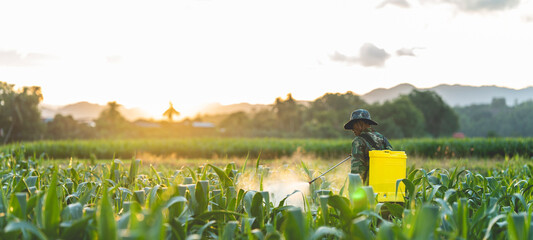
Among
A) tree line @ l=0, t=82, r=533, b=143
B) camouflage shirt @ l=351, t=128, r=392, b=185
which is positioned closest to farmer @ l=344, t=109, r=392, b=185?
camouflage shirt @ l=351, t=128, r=392, b=185

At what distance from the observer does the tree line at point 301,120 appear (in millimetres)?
54656

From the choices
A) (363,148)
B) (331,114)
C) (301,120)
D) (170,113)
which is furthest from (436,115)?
(363,148)

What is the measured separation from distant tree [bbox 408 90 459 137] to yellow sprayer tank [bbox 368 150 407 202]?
74508 millimetres

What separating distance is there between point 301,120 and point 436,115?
26643mm

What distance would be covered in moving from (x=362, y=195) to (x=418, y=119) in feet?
215

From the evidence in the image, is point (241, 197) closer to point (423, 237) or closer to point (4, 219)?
point (4, 219)

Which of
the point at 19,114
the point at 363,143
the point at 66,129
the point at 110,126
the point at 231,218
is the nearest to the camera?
the point at 231,218

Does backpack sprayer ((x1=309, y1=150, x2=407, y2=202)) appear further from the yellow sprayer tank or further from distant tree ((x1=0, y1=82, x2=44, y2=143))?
distant tree ((x1=0, y1=82, x2=44, y2=143))

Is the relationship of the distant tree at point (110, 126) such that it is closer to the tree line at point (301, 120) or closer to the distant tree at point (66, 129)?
the tree line at point (301, 120)

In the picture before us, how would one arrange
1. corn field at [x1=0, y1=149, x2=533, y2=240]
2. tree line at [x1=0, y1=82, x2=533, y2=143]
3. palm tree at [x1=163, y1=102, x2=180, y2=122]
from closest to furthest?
1. corn field at [x1=0, y1=149, x2=533, y2=240]
2. tree line at [x1=0, y1=82, x2=533, y2=143]
3. palm tree at [x1=163, y1=102, x2=180, y2=122]

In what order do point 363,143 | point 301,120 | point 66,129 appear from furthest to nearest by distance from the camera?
point 301,120
point 66,129
point 363,143

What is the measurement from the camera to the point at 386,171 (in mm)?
4699

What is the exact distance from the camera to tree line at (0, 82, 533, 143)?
5466 centimetres

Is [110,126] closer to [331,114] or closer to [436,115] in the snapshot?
[331,114]
